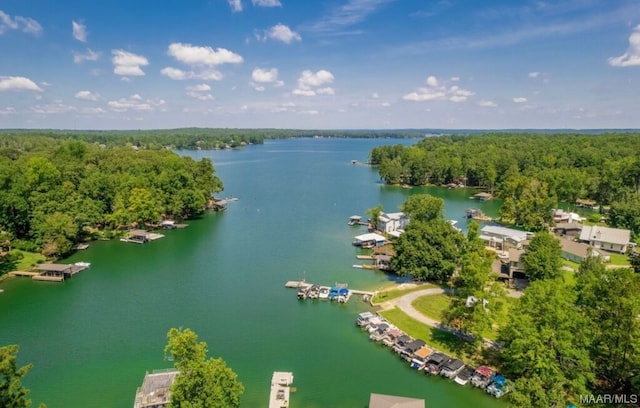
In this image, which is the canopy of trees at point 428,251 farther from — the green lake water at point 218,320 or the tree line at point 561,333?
the tree line at point 561,333

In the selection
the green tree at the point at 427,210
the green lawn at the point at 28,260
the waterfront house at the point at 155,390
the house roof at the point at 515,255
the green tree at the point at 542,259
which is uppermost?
the green tree at the point at 427,210

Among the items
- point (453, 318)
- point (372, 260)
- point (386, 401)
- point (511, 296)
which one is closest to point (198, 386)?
point (386, 401)

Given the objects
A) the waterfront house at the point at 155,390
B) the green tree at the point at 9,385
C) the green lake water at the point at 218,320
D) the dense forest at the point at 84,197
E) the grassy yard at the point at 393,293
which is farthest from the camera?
the dense forest at the point at 84,197

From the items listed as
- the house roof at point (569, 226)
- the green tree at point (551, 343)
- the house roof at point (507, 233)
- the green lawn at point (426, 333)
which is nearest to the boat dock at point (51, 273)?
the green lawn at point (426, 333)

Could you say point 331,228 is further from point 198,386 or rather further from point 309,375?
point 198,386

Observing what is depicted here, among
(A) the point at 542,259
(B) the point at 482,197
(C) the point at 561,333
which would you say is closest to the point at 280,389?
(C) the point at 561,333

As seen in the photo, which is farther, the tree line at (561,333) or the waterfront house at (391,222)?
the waterfront house at (391,222)

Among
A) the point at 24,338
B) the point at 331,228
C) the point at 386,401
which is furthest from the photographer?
the point at 331,228
